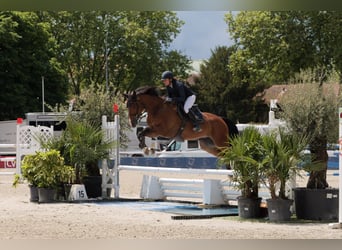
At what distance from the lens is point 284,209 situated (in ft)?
22.6

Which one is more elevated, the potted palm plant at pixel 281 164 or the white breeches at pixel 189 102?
the white breeches at pixel 189 102

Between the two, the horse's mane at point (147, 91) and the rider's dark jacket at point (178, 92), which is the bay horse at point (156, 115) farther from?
the rider's dark jacket at point (178, 92)

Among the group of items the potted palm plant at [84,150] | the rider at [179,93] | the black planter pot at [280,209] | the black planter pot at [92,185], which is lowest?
the black planter pot at [280,209]

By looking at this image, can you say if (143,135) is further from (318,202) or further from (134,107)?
(318,202)

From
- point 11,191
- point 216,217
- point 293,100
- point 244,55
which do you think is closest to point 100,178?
Result: point 11,191

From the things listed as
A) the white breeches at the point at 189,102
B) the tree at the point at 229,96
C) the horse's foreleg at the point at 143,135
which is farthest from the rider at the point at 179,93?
the tree at the point at 229,96

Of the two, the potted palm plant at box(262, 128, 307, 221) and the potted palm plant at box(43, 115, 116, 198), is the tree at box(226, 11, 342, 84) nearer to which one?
the potted palm plant at box(43, 115, 116, 198)

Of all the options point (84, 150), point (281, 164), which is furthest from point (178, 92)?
point (281, 164)

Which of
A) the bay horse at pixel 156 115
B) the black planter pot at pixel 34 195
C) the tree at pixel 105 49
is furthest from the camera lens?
the tree at pixel 105 49

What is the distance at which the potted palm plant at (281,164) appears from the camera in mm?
6785

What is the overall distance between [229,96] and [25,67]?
11862 millimetres

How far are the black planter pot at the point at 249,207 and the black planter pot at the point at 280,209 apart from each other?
274 millimetres

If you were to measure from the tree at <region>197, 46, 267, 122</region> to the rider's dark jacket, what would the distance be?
91.9 feet
